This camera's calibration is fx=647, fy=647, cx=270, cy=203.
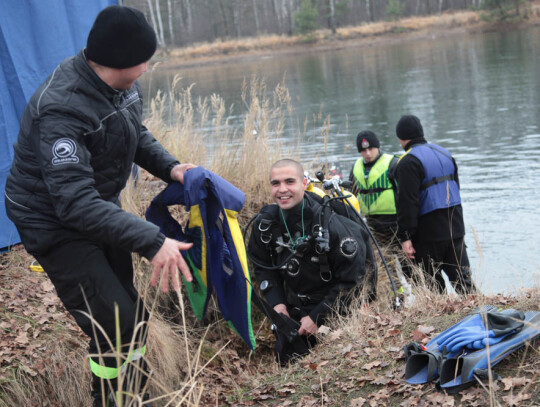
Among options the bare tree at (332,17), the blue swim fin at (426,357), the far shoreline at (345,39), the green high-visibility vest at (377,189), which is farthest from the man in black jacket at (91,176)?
the bare tree at (332,17)

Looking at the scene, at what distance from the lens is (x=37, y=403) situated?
4.07 meters

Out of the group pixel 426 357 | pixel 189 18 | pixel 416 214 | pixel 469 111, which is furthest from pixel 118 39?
pixel 189 18

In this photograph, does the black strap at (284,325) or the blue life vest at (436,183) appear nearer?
the black strap at (284,325)

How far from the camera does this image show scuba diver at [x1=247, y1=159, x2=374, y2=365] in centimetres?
495

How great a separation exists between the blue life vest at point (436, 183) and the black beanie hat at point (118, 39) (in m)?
3.96

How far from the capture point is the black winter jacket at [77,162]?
9.18ft

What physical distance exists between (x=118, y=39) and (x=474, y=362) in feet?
7.55

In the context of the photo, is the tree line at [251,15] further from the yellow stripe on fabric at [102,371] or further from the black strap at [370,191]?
the yellow stripe on fabric at [102,371]

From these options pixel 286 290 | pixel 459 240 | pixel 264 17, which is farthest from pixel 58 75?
pixel 264 17

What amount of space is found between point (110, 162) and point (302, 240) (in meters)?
2.12

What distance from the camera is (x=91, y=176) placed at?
115 inches

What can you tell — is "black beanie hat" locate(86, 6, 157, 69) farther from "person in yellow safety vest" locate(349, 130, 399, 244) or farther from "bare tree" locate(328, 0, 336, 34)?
"bare tree" locate(328, 0, 336, 34)

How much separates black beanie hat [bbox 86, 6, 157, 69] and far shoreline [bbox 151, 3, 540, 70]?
37971mm

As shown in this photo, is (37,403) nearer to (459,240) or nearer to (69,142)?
(69,142)
